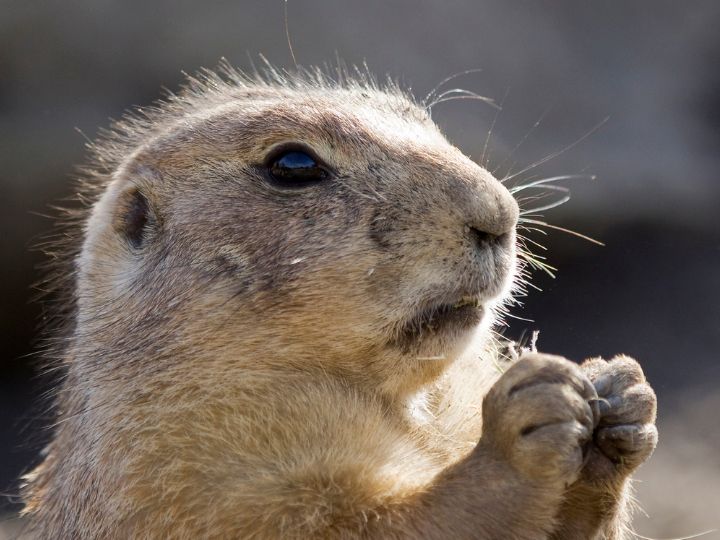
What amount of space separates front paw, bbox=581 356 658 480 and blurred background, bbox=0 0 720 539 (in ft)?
17.4

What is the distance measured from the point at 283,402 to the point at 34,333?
21.5 ft

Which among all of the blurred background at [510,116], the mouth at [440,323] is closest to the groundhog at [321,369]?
the mouth at [440,323]

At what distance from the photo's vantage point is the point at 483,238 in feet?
10.7

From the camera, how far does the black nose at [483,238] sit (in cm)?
324

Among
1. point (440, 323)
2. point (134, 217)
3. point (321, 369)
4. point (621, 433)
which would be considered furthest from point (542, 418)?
point (134, 217)

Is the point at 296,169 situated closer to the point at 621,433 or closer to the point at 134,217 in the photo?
the point at 134,217

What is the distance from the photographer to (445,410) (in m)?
3.83

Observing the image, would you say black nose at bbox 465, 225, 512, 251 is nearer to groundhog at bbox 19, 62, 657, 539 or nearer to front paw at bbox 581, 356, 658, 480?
groundhog at bbox 19, 62, 657, 539

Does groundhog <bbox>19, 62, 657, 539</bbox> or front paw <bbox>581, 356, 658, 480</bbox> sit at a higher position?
groundhog <bbox>19, 62, 657, 539</bbox>

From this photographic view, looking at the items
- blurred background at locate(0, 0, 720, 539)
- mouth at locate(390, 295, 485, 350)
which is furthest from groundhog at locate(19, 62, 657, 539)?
blurred background at locate(0, 0, 720, 539)

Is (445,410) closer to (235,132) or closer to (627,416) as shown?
(627,416)

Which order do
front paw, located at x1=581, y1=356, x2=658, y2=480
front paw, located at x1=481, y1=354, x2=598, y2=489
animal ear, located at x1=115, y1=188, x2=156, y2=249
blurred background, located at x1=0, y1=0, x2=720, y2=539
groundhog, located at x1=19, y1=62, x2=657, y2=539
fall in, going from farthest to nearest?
1. blurred background, located at x1=0, y1=0, x2=720, y2=539
2. animal ear, located at x1=115, y1=188, x2=156, y2=249
3. front paw, located at x1=581, y1=356, x2=658, y2=480
4. groundhog, located at x1=19, y1=62, x2=657, y2=539
5. front paw, located at x1=481, y1=354, x2=598, y2=489

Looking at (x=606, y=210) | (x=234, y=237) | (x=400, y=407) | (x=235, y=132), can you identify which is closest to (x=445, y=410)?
(x=400, y=407)

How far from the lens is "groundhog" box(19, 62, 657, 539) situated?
3076 mm
